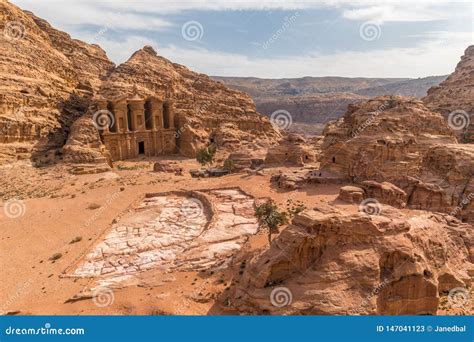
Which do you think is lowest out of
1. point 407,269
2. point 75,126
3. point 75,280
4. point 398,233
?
point 75,280

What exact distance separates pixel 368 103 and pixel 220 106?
37.0 meters

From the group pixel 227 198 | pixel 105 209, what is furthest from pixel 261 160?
pixel 105 209

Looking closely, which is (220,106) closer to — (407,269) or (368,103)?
(368,103)

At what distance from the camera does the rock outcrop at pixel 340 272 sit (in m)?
9.48

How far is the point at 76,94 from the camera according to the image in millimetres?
47656

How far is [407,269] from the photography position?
33.8ft
